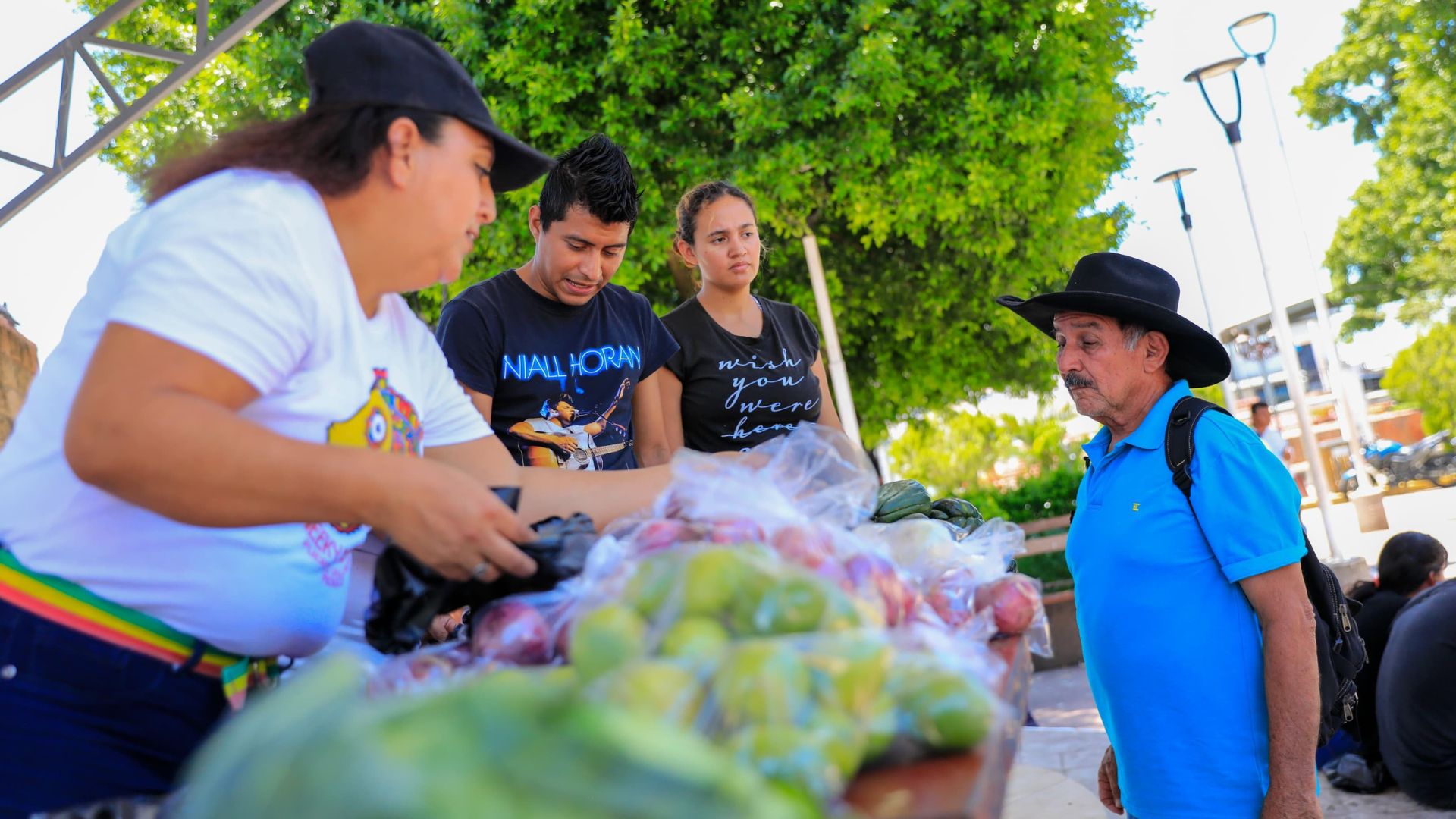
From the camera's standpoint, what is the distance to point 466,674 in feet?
4.02

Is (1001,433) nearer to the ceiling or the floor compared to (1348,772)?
nearer to the ceiling

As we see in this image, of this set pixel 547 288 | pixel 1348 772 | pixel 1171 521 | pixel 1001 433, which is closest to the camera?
pixel 1171 521

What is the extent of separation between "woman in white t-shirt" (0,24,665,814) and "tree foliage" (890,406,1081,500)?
10.4m

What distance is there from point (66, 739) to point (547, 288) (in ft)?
6.07

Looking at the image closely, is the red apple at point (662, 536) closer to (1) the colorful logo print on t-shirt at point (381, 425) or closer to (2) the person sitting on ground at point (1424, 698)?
(1) the colorful logo print on t-shirt at point (381, 425)

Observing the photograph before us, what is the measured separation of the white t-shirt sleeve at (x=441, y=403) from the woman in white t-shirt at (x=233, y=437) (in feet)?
0.41

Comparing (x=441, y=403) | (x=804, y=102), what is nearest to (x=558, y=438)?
(x=441, y=403)

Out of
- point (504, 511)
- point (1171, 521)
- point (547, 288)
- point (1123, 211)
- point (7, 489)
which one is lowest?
point (1171, 521)

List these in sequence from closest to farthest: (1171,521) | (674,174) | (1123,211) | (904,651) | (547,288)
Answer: (904,651)
(1171,521)
(547,288)
(674,174)
(1123,211)

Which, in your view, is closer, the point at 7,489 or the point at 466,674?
the point at 466,674

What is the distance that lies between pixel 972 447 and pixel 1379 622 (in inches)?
282

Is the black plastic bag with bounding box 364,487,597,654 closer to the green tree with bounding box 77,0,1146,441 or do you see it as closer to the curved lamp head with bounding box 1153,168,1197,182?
the green tree with bounding box 77,0,1146,441

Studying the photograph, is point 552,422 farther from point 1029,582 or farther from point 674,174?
point 674,174

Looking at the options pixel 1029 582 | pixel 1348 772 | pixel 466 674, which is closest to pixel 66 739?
pixel 466 674
